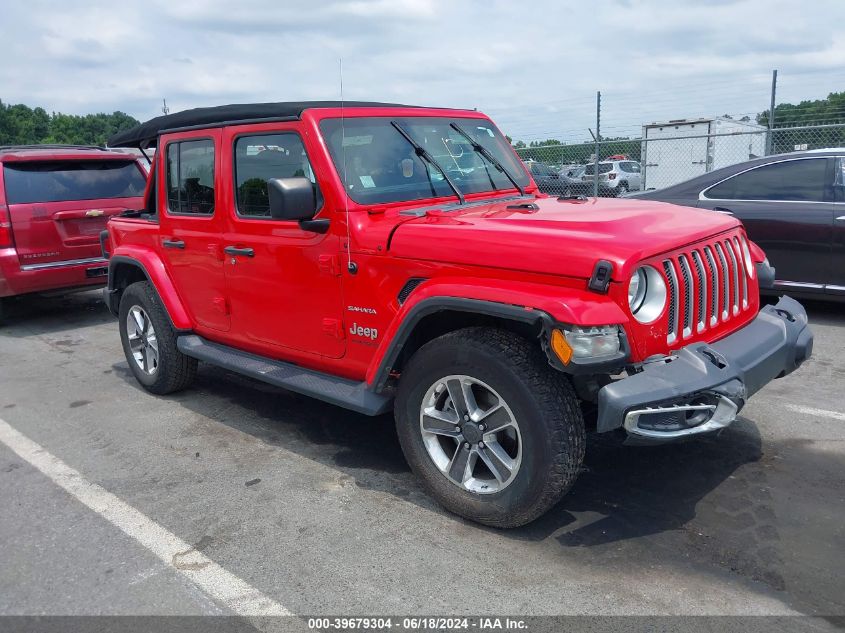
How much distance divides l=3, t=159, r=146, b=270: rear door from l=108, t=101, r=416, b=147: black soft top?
2667 mm

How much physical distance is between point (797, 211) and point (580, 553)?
15.6ft

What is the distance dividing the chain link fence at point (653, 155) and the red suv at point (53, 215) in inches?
220

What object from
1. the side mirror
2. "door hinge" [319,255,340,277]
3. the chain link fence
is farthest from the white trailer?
the side mirror

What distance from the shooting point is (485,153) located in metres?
4.61

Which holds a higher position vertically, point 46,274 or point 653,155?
point 653,155

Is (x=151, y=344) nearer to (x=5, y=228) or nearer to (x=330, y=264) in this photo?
(x=330, y=264)

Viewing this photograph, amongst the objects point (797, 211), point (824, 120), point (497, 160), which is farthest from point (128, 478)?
point (824, 120)

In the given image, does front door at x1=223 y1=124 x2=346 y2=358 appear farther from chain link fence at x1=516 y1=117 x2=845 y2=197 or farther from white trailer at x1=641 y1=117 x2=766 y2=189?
white trailer at x1=641 y1=117 x2=766 y2=189

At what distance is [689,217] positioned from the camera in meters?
3.66

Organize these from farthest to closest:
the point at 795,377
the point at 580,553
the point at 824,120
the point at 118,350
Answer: the point at 824,120 < the point at 118,350 < the point at 795,377 < the point at 580,553

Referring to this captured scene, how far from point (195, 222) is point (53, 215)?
153 inches

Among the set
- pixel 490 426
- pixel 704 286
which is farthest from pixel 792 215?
pixel 490 426

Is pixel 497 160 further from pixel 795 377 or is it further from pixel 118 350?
pixel 118 350

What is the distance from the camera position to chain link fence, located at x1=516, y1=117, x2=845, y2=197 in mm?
11727
